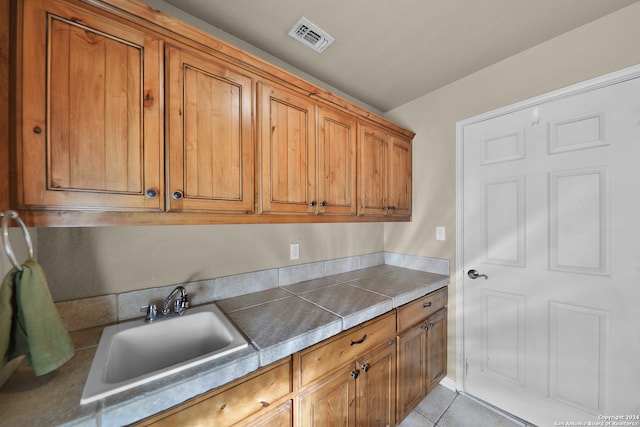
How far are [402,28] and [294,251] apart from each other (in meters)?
1.58

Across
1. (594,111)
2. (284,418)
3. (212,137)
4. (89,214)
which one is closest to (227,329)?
(284,418)

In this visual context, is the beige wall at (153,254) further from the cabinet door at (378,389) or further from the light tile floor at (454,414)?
the light tile floor at (454,414)

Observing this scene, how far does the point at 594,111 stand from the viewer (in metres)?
1.31

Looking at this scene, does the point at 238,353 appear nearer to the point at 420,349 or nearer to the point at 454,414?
the point at 420,349

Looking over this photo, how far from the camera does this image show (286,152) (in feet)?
4.34

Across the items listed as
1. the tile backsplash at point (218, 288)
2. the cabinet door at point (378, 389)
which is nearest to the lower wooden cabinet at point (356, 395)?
the cabinet door at point (378, 389)

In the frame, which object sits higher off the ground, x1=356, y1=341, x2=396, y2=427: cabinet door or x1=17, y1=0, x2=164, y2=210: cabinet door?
x1=17, y1=0, x2=164, y2=210: cabinet door

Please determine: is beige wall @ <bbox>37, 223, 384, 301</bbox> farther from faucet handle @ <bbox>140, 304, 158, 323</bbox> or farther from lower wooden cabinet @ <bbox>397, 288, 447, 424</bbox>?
lower wooden cabinet @ <bbox>397, 288, 447, 424</bbox>

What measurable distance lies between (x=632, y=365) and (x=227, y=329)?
2.11 meters

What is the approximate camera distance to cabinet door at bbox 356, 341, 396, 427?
1269mm

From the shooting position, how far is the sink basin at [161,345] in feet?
2.66

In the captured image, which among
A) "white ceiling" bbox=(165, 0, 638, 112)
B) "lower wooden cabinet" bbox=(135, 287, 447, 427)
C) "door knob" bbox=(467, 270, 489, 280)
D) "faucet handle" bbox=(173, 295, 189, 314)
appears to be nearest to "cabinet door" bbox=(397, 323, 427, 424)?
"lower wooden cabinet" bbox=(135, 287, 447, 427)

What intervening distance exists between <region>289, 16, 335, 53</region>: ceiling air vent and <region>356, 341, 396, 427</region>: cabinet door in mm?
1911

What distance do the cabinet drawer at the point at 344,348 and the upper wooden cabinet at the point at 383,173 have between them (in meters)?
0.78
